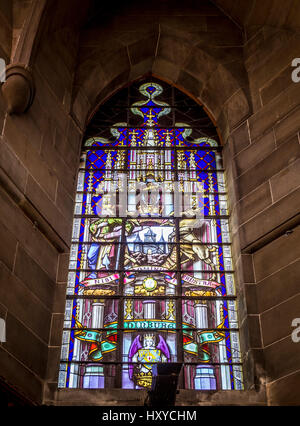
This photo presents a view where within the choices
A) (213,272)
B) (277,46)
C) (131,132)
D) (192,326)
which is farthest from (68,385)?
(277,46)

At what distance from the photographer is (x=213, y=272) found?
27.1ft

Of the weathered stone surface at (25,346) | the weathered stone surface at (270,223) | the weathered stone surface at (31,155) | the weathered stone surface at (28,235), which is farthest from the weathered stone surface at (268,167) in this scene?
the weathered stone surface at (25,346)

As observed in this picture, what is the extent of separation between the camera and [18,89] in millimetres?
7773

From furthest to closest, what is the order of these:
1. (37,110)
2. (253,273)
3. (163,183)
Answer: (163,183), (37,110), (253,273)

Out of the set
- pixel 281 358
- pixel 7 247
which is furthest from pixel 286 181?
pixel 7 247

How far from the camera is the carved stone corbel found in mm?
7773

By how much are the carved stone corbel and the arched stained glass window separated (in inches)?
63.7

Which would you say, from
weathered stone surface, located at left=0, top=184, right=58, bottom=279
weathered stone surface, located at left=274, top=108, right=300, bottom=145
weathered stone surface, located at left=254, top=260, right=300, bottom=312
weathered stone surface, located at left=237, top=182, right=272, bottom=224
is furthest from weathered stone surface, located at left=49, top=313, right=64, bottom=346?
weathered stone surface, located at left=274, top=108, right=300, bottom=145

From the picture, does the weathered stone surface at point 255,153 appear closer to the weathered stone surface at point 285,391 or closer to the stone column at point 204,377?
the stone column at point 204,377

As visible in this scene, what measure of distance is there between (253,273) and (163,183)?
1984 mm

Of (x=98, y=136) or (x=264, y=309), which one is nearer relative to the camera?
(x=264, y=309)

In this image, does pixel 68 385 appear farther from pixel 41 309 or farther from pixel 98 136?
pixel 98 136

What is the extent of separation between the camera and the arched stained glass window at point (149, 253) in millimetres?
7551
